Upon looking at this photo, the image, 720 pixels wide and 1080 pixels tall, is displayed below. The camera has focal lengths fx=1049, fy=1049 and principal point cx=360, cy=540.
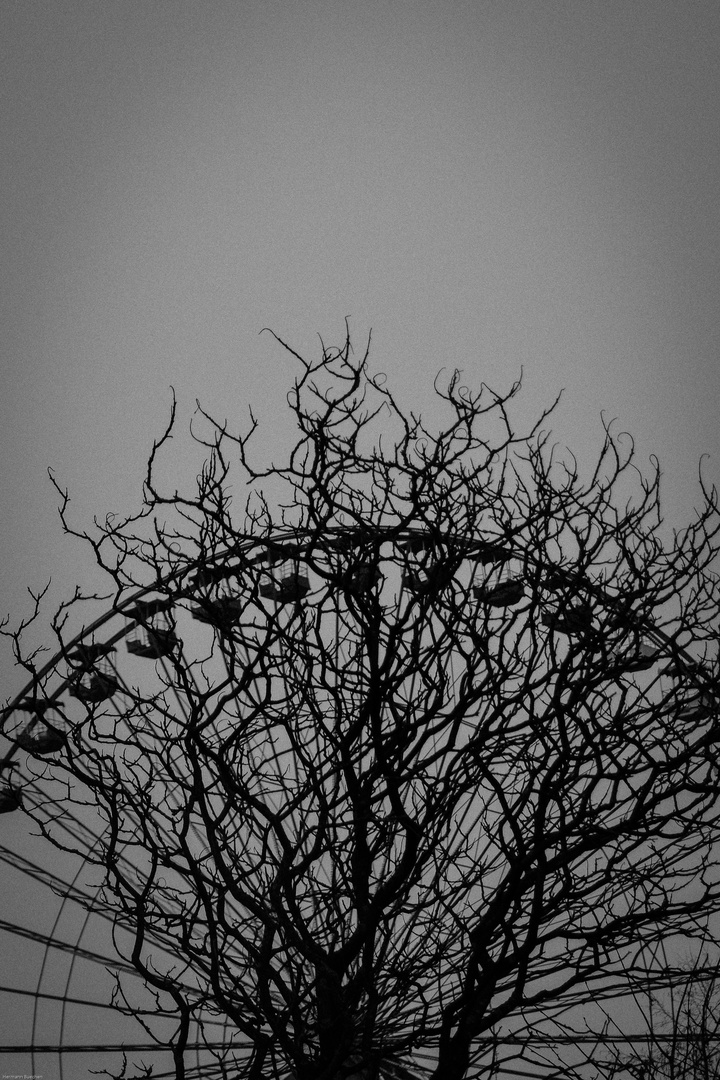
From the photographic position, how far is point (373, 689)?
7.18 m

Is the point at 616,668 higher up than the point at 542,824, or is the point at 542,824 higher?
the point at 616,668

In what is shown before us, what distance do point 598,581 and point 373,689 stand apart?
A: 436 cm

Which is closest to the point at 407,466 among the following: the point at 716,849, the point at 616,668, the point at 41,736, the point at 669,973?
the point at 616,668

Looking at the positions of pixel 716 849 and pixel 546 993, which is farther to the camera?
pixel 716 849

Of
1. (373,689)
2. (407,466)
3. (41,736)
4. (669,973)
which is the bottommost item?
(669,973)

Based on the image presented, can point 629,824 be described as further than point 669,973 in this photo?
No

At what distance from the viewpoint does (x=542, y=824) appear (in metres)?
7.05

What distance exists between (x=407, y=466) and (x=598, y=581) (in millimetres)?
3457

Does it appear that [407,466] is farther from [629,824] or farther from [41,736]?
[41,736]

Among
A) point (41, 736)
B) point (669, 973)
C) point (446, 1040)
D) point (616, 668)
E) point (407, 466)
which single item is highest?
point (41, 736)

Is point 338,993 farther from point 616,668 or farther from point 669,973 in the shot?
point 616,668

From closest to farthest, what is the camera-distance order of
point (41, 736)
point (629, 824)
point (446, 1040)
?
point (446, 1040)
point (629, 824)
point (41, 736)

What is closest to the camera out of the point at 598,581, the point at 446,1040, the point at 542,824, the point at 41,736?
the point at 446,1040

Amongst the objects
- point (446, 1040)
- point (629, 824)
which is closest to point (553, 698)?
point (629, 824)
